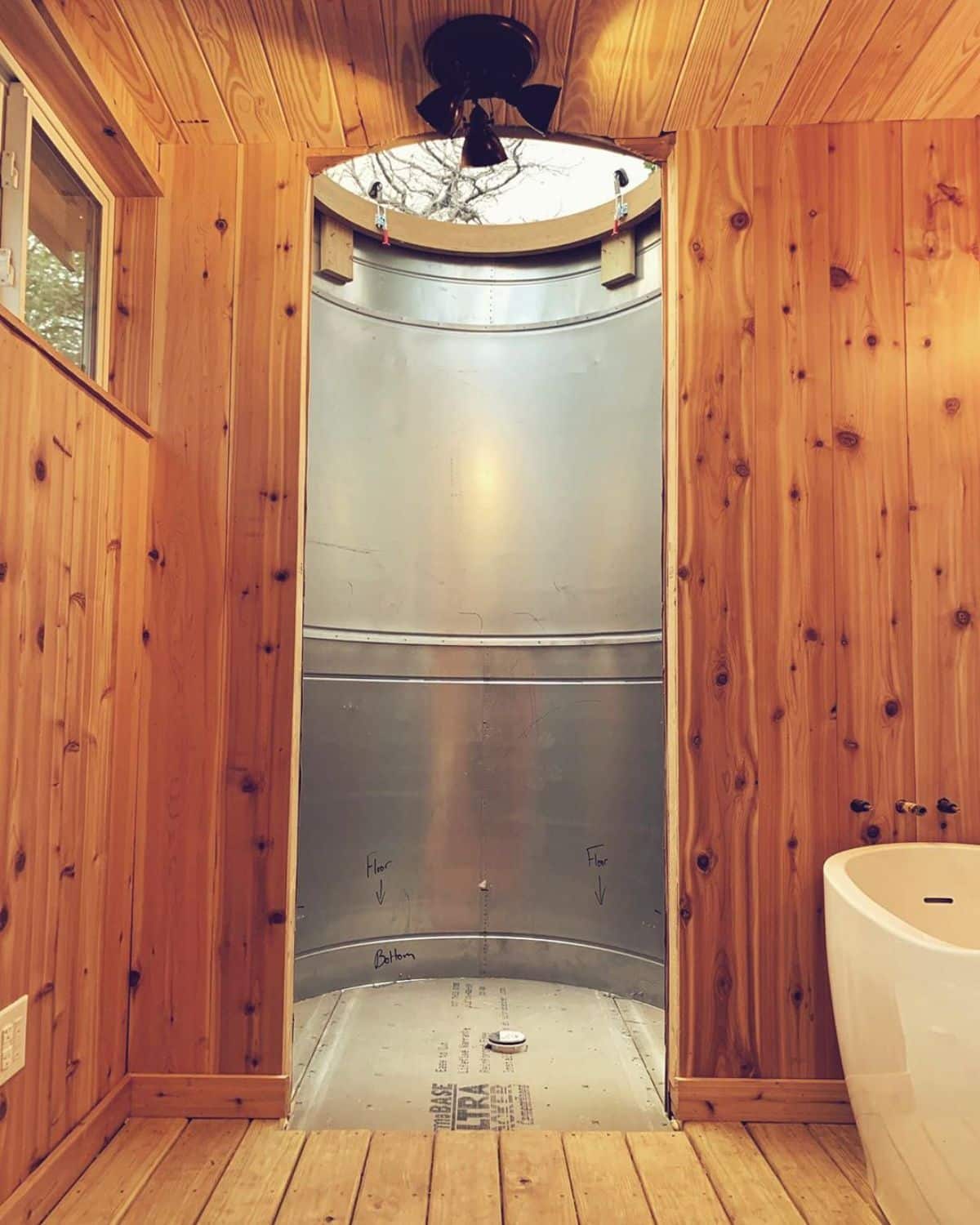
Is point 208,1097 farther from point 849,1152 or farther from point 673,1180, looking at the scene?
point 849,1152

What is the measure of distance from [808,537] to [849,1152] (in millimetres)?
1388

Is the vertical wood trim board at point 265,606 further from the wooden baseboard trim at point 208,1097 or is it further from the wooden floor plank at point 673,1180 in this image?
the wooden floor plank at point 673,1180

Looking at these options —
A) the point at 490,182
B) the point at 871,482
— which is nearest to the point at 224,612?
the point at 871,482

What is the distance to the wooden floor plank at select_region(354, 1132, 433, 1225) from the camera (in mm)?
1875

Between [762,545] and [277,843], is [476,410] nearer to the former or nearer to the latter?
[762,545]

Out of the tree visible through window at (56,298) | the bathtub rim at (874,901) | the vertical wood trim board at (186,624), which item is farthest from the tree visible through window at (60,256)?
the bathtub rim at (874,901)

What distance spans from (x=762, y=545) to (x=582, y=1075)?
1.51m

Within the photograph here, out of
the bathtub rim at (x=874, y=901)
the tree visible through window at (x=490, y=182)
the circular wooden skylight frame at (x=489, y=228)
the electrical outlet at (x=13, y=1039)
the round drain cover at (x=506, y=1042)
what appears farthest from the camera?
the tree visible through window at (x=490, y=182)

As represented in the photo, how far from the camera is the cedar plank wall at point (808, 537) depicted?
7.65ft

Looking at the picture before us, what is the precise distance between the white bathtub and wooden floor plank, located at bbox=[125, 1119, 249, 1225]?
4.21 feet

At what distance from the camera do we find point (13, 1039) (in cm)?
174

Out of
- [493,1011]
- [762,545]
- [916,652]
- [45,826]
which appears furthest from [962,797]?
[45,826]

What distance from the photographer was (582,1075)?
2.66m

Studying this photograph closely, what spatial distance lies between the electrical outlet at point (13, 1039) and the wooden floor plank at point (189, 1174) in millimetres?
387
